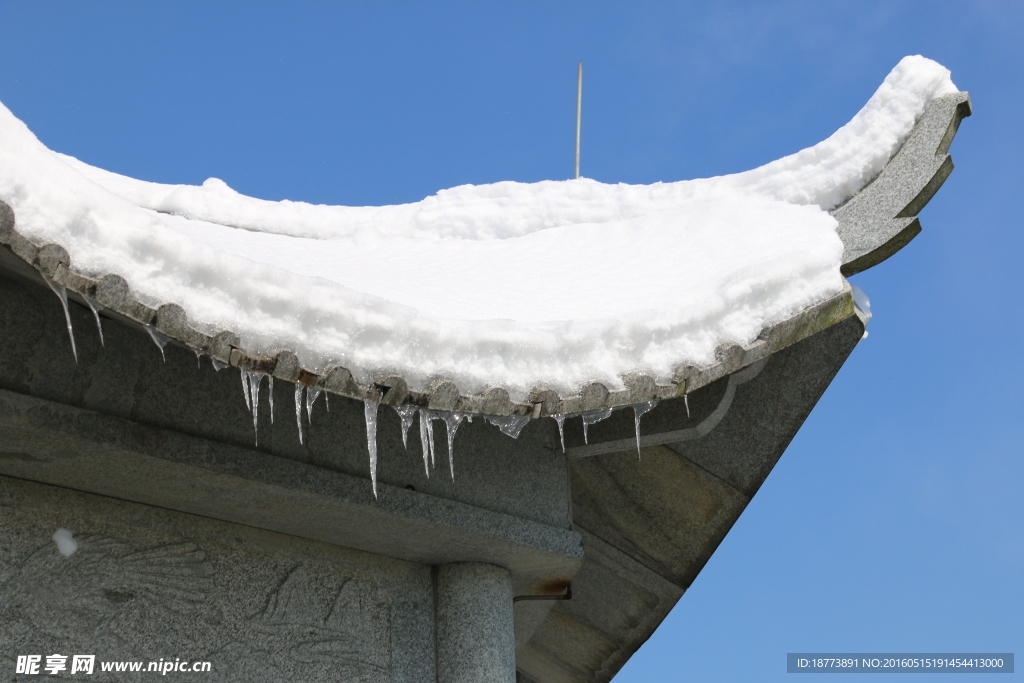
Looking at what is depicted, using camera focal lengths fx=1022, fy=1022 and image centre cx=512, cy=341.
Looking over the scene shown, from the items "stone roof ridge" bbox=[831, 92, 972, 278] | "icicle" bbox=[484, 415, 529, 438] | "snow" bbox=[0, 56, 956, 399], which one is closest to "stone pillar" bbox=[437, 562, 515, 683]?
"snow" bbox=[0, 56, 956, 399]

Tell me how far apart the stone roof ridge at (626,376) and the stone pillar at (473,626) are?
139cm

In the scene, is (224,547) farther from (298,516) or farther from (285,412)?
(285,412)

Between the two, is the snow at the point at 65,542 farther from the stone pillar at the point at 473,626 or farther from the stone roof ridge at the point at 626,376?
the stone pillar at the point at 473,626

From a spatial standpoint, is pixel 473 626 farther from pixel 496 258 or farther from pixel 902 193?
pixel 902 193

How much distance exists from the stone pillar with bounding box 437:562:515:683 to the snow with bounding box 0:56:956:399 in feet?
A: 3.94

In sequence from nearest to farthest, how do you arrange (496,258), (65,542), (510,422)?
(510,422), (65,542), (496,258)

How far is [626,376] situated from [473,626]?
4.82ft

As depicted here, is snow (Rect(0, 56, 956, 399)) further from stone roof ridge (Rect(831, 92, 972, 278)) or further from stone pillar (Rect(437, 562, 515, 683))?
stone pillar (Rect(437, 562, 515, 683))

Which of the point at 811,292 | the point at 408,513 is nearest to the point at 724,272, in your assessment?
the point at 811,292

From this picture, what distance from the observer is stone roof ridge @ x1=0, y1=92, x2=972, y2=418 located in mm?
2320

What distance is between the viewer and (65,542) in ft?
10.8

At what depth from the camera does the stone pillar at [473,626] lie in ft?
12.8

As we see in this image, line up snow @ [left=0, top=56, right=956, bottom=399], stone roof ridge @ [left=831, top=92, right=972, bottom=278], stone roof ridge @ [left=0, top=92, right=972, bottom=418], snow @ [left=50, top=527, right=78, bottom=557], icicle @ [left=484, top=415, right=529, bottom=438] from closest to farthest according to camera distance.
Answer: stone roof ridge @ [left=0, top=92, right=972, bottom=418] < snow @ [left=0, top=56, right=956, bottom=399] < icicle @ [left=484, top=415, right=529, bottom=438] < snow @ [left=50, top=527, right=78, bottom=557] < stone roof ridge @ [left=831, top=92, right=972, bottom=278]

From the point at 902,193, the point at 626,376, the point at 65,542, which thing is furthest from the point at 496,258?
the point at 65,542
